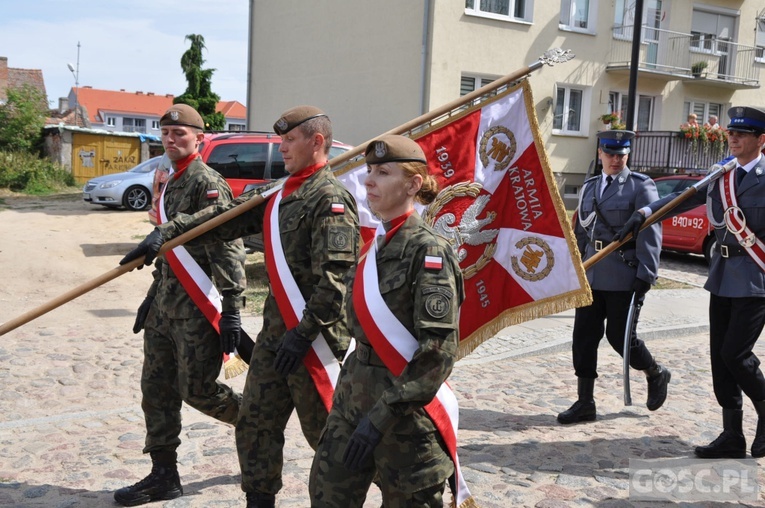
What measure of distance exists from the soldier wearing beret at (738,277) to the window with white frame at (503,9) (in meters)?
17.4

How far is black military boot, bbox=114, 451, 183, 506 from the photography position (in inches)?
176

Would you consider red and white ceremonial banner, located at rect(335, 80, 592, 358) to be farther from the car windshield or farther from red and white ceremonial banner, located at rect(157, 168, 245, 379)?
the car windshield

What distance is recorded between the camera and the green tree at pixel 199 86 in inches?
1853

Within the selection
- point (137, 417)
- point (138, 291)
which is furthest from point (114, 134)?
point (137, 417)

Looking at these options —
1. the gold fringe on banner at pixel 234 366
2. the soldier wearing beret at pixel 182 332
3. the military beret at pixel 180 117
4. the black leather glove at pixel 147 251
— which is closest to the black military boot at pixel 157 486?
the soldier wearing beret at pixel 182 332

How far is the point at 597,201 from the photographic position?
Answer: 628 cm

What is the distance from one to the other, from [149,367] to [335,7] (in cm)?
2148

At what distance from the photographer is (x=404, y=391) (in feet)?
9.41

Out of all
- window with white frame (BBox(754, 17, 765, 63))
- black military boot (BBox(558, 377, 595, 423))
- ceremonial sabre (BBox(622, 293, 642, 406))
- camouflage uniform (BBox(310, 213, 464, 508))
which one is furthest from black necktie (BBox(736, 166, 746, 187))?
window with white frame (BBox(754, 17, 765, 63))

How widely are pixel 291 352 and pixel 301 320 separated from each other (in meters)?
0.15

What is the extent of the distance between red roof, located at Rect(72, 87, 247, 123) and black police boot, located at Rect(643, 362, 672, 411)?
299 feet

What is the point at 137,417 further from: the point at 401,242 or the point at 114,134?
the point at 114,134

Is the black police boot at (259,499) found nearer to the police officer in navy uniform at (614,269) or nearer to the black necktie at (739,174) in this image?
the police officer in navy uniform at (614,269)

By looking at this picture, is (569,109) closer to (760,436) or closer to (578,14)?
(578,14)
